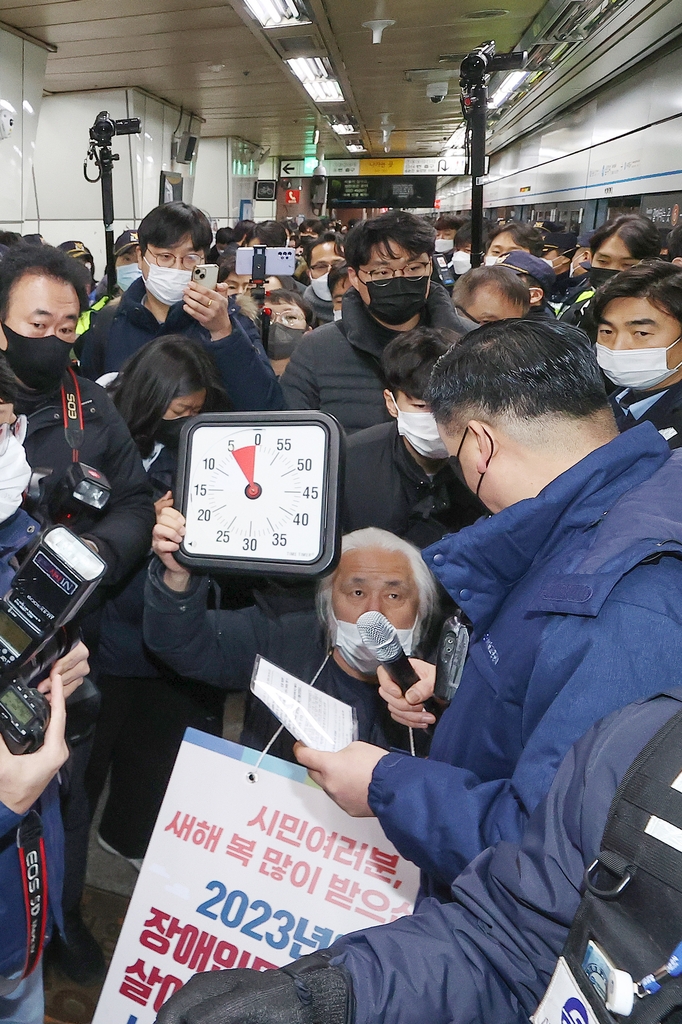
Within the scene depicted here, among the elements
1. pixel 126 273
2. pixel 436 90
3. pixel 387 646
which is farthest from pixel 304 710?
pixel 436 90

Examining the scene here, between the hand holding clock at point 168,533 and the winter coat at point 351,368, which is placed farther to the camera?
the winter coat at point 351,368

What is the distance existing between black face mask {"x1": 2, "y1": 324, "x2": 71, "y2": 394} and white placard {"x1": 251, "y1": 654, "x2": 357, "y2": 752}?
3.70 feet

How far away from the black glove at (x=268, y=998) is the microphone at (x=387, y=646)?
2.39 feet

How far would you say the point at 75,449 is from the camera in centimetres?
212

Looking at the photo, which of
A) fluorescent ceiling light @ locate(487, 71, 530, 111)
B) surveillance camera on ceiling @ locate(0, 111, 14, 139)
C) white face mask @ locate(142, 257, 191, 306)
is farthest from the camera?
fluorescent ceiling light @ locate(487, 71, 530, 111)

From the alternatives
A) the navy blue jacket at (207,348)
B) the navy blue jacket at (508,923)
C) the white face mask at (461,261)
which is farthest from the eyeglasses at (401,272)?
the white face mask at (461,261)

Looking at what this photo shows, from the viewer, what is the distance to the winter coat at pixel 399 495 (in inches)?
91.3

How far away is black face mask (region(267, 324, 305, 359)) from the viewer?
397 centimetres

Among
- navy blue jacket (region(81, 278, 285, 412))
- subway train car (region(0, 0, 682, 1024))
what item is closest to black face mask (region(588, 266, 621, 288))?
subway train car (region(0, 0, 682, 1024))

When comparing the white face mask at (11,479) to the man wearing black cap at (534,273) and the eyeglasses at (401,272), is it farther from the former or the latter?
the man wearing black cap at (534,273)

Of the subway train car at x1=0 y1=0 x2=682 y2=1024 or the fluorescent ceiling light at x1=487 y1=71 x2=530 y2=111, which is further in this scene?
the fluorescent ceiling light at x1=487 y1=71 x2=530 y2=111

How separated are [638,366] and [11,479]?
2.19 metres

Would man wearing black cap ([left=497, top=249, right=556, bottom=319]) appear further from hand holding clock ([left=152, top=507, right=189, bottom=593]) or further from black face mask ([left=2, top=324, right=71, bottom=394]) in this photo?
hand holding clock ([left=152, top=507, right=189, bottom=593])

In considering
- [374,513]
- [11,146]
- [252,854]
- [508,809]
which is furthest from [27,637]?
[11,146]
